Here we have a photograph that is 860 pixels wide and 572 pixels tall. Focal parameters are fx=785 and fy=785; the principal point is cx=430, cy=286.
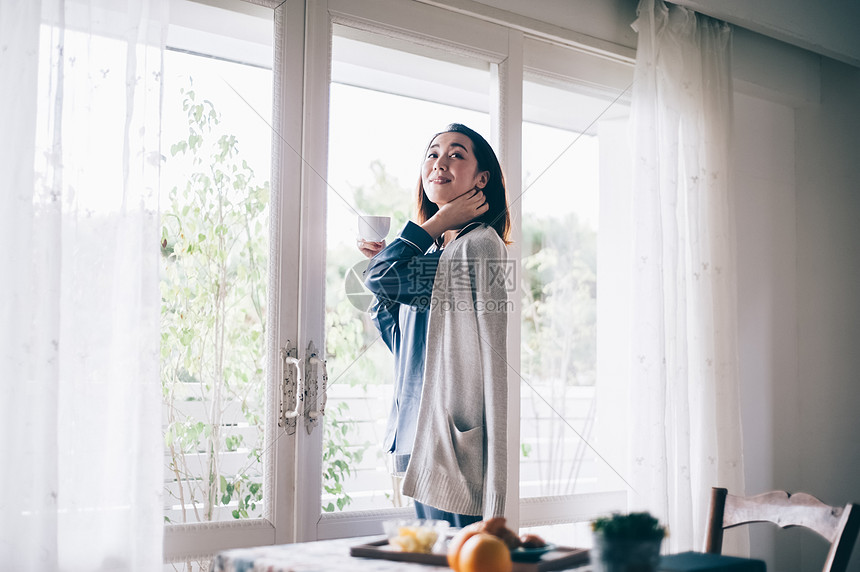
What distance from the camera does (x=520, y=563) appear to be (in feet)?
3.70

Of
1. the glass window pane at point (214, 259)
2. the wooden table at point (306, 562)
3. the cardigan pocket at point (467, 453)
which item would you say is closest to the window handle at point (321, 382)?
the glass window pane at point (214, 259)

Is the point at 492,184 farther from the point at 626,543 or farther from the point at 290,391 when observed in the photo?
the point at 626,543

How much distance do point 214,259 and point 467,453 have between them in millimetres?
840

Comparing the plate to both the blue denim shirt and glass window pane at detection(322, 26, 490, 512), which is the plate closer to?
the blue denim shirt

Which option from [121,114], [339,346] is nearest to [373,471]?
[339,346]

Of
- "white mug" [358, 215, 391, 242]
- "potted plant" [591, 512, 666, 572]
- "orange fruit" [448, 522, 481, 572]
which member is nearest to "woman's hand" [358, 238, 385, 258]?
"white mug" [358, 215, 391, 242]

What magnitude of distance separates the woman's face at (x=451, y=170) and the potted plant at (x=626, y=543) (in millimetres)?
1211

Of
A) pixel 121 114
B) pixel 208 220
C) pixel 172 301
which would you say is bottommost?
pixel 172 301

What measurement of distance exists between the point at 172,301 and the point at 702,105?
6.57 ft

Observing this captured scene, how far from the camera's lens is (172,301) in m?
2.01

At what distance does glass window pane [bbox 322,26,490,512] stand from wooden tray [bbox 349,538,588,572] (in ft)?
3.25

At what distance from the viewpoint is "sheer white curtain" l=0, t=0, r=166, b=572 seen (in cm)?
169

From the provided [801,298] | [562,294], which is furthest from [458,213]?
[801,298]

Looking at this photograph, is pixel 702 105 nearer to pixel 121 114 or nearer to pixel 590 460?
pixel 590 460
